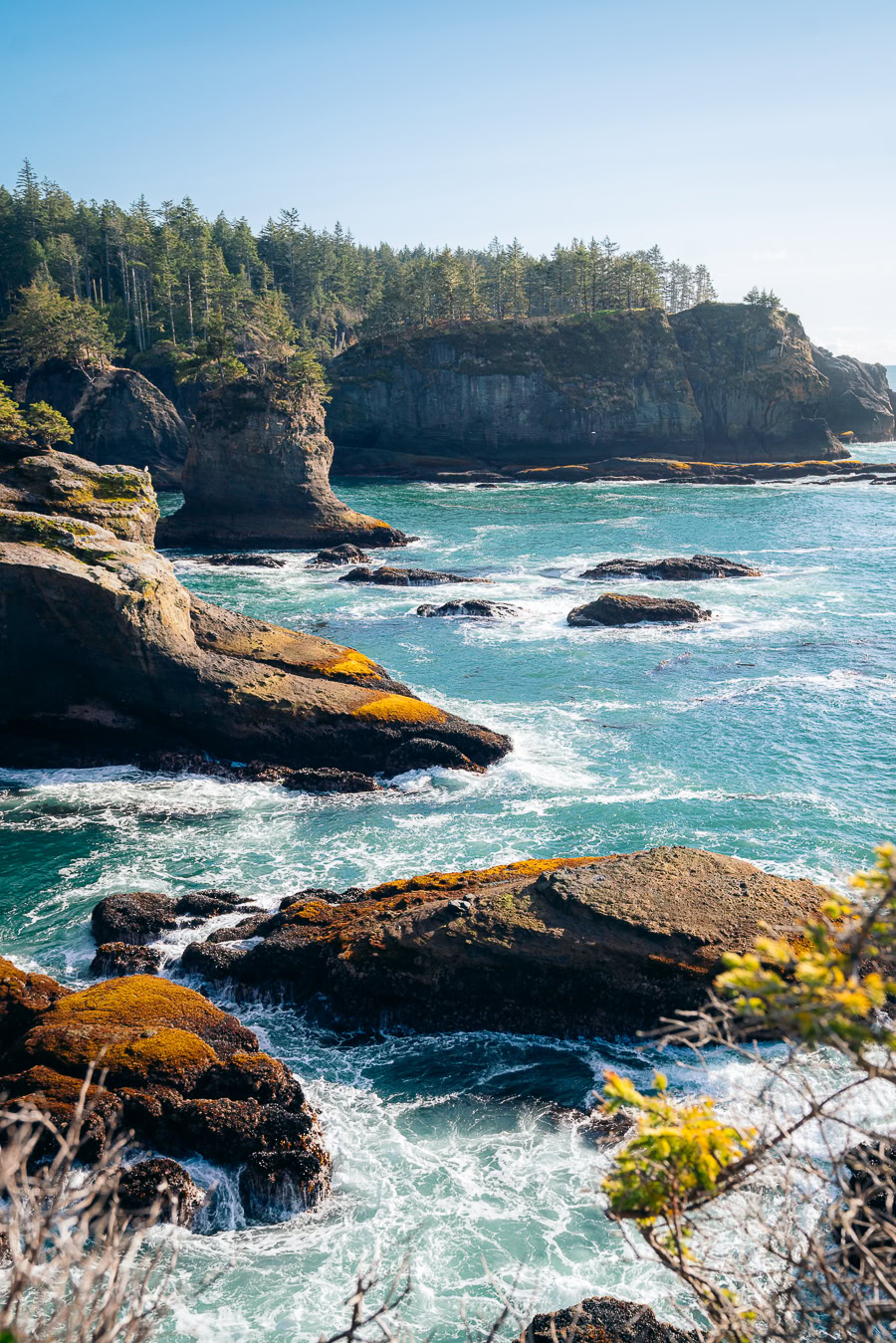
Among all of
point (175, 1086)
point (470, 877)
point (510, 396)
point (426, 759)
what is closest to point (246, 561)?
point (426, 759)

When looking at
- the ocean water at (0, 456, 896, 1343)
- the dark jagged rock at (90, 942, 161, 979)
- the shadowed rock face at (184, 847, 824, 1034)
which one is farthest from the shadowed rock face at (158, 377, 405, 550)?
the shadowed rock face at (184, 847, 824, 1034)

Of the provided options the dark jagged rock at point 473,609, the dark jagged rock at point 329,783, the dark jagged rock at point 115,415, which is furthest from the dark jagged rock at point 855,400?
the dark jagged rock at point 329,783

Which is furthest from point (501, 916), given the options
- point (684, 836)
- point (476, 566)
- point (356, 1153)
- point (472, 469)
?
point (472, 469)

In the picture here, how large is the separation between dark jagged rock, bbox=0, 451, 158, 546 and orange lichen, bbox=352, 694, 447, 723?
10914 mm

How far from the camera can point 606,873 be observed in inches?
737

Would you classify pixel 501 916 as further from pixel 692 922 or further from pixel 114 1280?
pixel 114 1280

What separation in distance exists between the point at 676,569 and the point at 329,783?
32.1 m

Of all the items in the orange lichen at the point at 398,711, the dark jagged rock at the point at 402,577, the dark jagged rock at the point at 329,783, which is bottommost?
the dark jagged rock at the point at 329,783

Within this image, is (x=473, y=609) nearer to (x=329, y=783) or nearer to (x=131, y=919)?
(x=329, y=783)

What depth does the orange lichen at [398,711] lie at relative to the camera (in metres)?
29.6

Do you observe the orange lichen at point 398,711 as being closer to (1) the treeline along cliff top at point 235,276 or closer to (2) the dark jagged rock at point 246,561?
(2) the dark jagged rock at point 246,561

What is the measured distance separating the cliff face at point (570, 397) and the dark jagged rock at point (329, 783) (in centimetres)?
7531

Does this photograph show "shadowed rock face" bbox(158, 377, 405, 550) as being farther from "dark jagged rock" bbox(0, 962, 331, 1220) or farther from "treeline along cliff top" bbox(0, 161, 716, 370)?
"dark jagged rock" bbox(0, 962, 331, 1220)

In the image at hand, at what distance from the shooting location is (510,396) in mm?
101438
